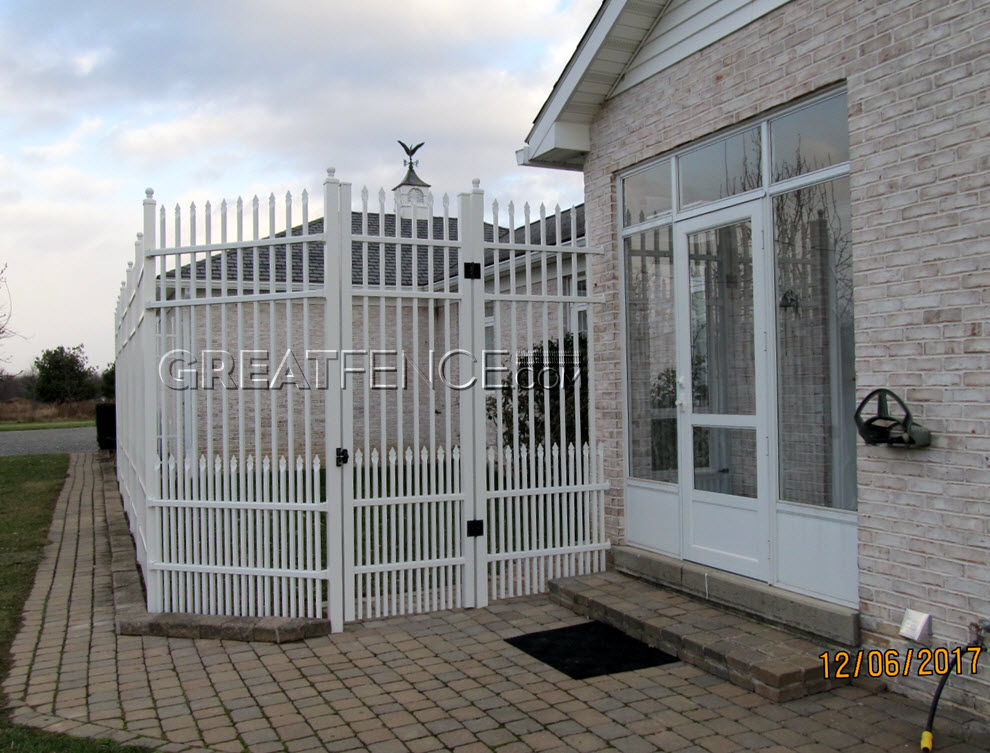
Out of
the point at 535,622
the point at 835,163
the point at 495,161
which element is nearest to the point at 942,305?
the point at 835,163

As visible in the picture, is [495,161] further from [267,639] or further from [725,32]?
[267,639]

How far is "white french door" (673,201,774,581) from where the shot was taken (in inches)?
195

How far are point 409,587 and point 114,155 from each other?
6.08 metres

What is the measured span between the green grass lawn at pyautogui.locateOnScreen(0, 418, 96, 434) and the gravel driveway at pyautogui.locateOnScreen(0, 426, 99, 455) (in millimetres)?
1668

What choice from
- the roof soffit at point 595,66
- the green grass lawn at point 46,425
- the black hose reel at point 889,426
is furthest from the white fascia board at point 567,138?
the green grass lawn at point 46,425

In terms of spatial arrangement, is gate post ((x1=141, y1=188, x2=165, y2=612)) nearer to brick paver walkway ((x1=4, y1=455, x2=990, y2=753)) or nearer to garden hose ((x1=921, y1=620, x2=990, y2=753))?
brick paver walkway ((x1=4, y1=455, x2=990, y2=753))

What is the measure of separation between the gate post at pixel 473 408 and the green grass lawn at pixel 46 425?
1270 inches

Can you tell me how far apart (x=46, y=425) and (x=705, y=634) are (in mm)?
36439

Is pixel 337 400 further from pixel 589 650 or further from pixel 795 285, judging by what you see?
pixel 795 285

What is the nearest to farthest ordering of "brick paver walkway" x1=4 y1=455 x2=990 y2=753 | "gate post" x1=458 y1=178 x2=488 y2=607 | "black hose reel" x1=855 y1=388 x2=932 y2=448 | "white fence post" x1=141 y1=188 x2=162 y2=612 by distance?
1. "brick paver walkway" x1=4 y1=455 x2=990 y2=753
2. "black hose reel" x1=855 y1=388 x2=932 y2=448
3. "white fence post" x1=141 y1=188 x2=162 y2=612
4. "gate post" x1=458 y1=178 x2=488 y2=607

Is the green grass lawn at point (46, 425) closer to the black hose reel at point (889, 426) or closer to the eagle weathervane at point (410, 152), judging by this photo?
the eagle weathervane at point (410, 152)

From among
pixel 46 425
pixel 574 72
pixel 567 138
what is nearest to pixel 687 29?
pixel 574 72

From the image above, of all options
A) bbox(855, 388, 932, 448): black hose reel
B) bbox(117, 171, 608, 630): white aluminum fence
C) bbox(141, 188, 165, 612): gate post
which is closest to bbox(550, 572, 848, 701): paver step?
bbox(117, 171, 608, 630): white aluminum fence

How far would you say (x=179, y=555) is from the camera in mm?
5512
